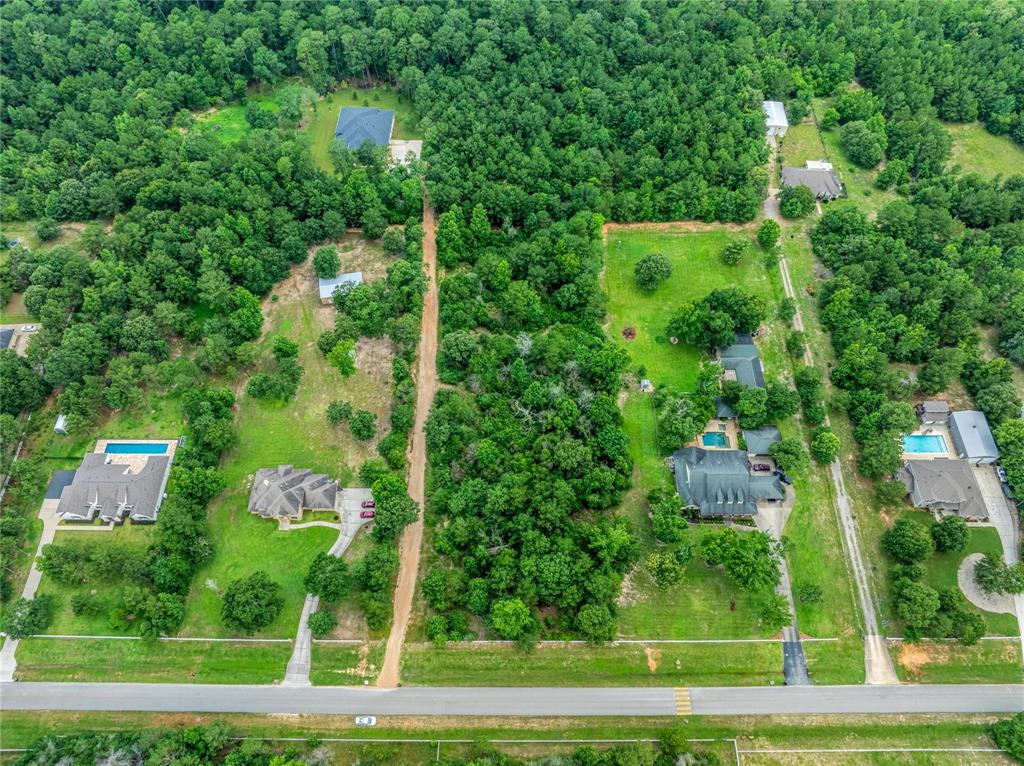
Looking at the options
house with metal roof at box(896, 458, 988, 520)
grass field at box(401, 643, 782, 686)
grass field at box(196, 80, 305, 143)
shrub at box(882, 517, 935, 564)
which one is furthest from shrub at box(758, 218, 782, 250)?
grass field at box(196, 80, 305, 143)

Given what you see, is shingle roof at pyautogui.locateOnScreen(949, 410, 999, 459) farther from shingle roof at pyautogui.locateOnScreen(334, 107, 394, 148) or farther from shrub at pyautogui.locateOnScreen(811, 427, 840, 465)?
shingle roof at pyautogui.locateOnScreen(334, 107, 394, 148)

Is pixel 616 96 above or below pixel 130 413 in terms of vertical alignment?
above

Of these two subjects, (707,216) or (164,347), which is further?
(707,216)

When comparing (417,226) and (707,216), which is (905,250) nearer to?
(707,216)

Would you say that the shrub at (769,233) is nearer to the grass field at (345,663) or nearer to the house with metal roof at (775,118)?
the house with metal roof at (775,118)

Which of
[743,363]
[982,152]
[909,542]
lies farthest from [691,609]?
[982,152]

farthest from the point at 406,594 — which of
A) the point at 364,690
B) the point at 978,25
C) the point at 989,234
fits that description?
the point at 978,25
